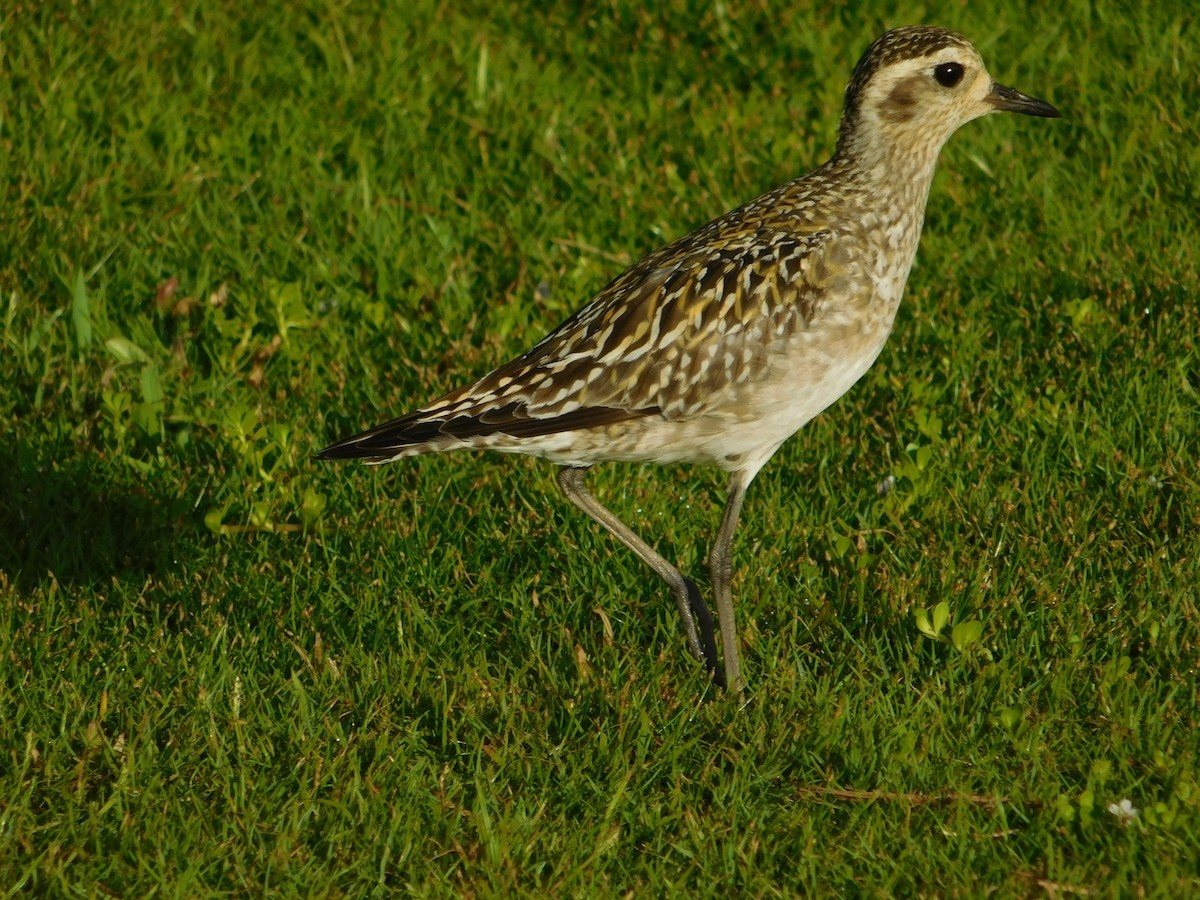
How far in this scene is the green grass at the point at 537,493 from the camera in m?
4.98

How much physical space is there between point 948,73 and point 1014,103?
0.39 meters

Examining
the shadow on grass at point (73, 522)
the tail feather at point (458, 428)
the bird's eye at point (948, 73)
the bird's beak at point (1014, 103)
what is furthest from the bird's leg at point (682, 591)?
the bird's beak at point (1014, 103)

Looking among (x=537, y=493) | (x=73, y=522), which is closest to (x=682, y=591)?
(x=537, y=493)

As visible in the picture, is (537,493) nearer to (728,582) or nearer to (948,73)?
(728,582)

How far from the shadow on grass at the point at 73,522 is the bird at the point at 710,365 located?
4.37ft

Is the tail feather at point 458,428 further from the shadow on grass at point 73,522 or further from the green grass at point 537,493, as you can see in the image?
the shadow on grass at point 73,522

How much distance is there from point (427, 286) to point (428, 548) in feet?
6.44

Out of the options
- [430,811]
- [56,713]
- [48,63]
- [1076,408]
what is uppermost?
[48,63]

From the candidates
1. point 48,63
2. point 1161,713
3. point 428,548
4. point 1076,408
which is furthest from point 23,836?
point 48,63

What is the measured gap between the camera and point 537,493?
6629 mm

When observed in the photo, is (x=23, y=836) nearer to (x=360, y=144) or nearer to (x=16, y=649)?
(x=16, y=649)

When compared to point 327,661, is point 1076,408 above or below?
below

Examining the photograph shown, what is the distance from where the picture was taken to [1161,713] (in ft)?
16.9

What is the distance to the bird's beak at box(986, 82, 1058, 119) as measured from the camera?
6.42 m
